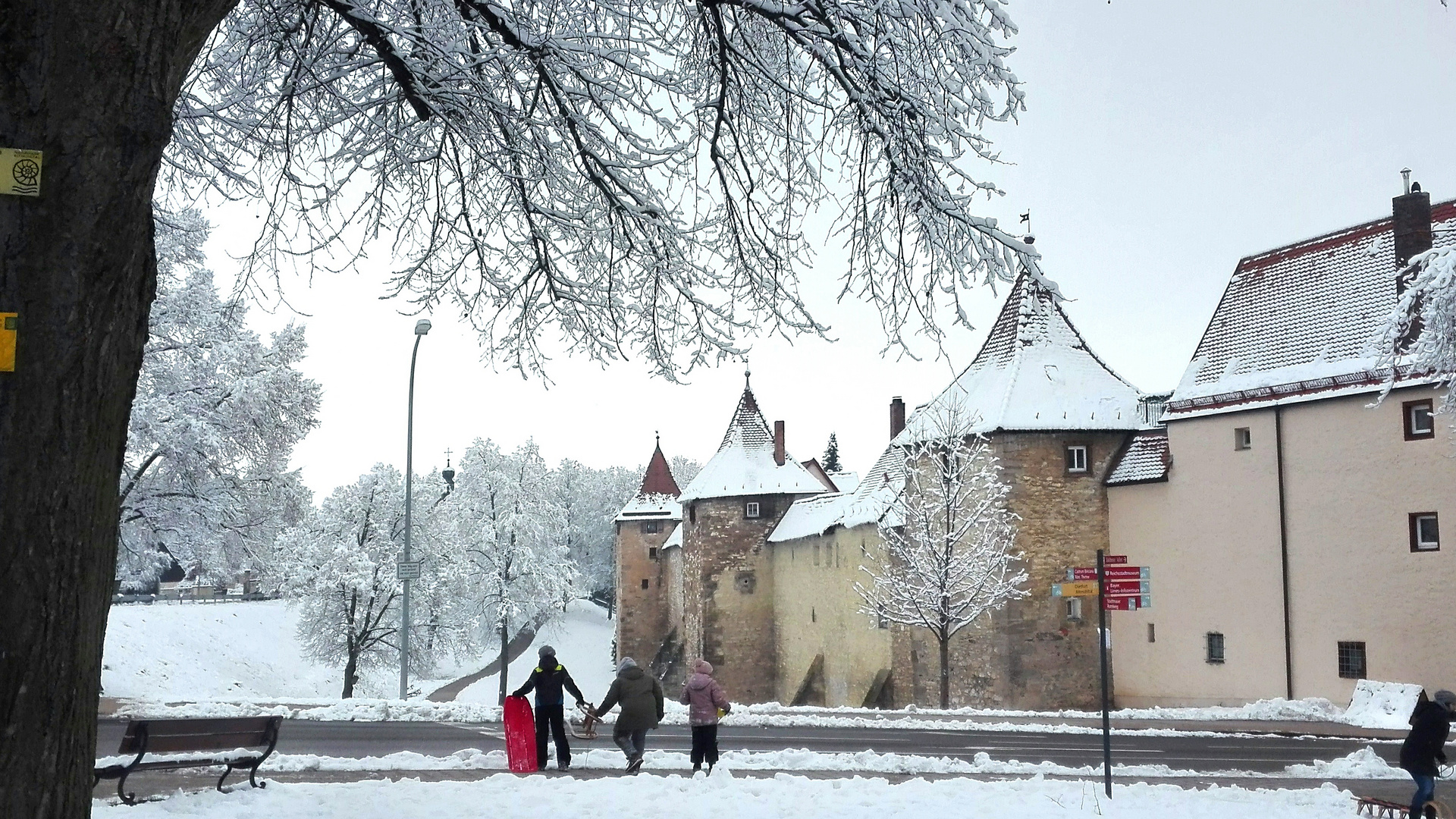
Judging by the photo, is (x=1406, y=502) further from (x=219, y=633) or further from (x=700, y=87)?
(x=219, y=633)

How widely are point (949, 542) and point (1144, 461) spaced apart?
5474mm

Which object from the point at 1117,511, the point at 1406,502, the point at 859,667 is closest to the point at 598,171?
the point at 1406,502

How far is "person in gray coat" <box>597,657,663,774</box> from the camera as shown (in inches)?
493

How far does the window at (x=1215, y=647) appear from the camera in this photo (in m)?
27.5

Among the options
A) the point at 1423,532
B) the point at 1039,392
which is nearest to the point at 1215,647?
the point at 1423,532

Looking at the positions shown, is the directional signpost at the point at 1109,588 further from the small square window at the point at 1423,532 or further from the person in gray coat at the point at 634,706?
the small square window at the point at 1423,532

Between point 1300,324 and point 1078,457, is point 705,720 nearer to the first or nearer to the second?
point 1300,324

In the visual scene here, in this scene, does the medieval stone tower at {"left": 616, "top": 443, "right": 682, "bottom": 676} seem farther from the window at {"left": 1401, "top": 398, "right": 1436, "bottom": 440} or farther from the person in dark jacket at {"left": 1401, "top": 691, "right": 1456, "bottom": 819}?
the person in dark jacket at {"left": 1401, "top": 691, "right": 1456, "bottom": 819}

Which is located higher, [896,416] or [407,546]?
[896,416]

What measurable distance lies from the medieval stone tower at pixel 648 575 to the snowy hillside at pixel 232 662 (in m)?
3.00

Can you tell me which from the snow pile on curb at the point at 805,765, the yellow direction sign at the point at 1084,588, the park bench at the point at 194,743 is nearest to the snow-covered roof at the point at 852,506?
the snow pile on curb at the point at 805,765

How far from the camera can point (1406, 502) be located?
77.4 ft

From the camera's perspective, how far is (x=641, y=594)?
59031mm

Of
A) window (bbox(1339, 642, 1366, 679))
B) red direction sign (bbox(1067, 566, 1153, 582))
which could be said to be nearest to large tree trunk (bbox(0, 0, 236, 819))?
red direction sign (bbox(1067, 566, 1153, 582))
